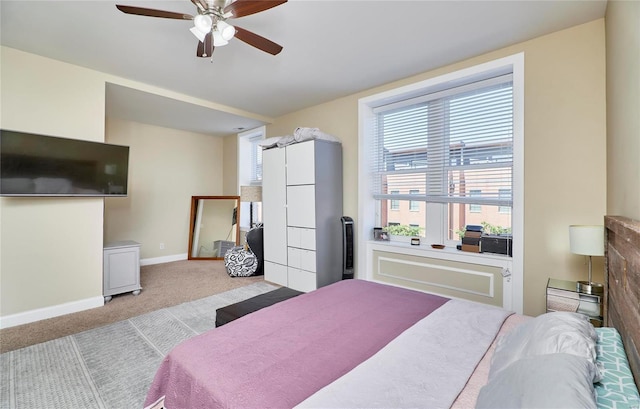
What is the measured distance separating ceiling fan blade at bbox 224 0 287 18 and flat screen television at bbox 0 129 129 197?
247 centimetres

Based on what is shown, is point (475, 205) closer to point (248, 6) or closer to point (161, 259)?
point (248, 6)

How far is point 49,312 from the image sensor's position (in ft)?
9.60

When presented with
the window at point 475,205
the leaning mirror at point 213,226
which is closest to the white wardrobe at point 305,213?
the window at point 475,205

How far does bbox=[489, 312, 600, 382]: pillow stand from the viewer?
0.95 m

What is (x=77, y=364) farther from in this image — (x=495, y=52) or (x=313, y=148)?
(x=495, y=52)

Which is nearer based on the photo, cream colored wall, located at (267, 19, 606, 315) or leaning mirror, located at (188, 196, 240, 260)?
cream colored wall, located at (267, 19, 606, 315)

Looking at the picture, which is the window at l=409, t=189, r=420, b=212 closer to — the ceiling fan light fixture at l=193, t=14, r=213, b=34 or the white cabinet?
the ceiling fan light fixture at l=193, t=14, r=213, b=34

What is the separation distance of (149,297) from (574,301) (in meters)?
4.29

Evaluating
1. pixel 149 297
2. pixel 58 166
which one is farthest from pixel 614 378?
pixel 58 166

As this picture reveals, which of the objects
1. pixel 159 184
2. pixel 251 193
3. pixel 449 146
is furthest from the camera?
pixel 159 184

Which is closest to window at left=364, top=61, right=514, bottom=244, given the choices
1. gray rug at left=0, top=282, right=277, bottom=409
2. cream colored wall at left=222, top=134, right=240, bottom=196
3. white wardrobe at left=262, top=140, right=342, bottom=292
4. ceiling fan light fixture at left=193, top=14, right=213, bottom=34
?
white wardrobe at left=262, top=140, right=342, bottom=292

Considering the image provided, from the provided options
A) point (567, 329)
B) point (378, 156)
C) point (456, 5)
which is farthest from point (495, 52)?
point (567, 329)

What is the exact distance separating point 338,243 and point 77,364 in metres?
2.77

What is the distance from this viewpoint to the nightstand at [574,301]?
1939 mm
